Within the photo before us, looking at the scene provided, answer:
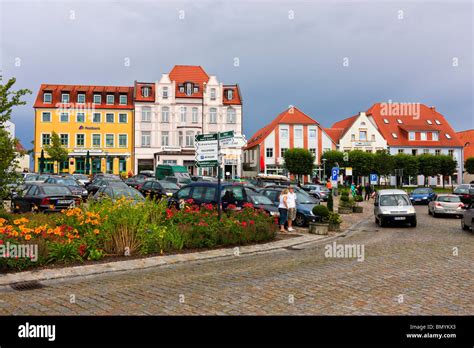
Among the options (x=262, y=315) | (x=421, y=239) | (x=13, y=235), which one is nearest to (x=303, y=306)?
(x=262, y=315)

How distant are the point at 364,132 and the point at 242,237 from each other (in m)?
61.0

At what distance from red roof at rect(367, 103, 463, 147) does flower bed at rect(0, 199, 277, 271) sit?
63.3 metres

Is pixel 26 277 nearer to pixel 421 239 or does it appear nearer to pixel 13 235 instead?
pixel 13 235

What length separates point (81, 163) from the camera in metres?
60.8

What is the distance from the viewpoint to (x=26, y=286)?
772 cm

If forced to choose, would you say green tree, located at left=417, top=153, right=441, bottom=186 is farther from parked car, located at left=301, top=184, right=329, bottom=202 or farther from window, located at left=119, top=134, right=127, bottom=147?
window, located at left=119, top=134, right=127, bottom=147

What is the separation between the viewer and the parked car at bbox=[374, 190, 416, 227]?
Answer: 19.2m

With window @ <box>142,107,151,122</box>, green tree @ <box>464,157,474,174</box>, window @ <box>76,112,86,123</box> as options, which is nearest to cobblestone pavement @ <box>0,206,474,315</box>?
window @ <box>142,107,151,122</box>

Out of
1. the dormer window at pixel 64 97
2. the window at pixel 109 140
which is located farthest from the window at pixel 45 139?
the window at pixel 109 140

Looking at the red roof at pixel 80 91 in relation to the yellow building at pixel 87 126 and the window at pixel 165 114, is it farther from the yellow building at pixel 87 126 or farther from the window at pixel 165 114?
the window at pixel 165 114

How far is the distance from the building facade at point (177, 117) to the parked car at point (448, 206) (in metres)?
37.7

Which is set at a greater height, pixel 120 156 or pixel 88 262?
pixel 120 156

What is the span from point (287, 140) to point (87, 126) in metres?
29.6

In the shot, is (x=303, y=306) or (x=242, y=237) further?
(x=242, y=237)
